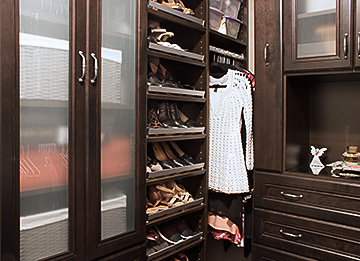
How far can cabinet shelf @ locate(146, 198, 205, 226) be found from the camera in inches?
73.3

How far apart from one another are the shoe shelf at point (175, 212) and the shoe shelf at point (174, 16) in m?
1.14

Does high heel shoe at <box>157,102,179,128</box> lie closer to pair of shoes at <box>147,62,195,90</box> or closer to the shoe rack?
the shoe rack

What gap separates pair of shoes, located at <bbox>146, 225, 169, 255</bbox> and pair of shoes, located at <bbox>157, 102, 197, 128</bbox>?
0.66m

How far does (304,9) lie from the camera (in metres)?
1.91

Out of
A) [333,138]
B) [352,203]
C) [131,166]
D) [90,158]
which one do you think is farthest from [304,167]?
[90,158]

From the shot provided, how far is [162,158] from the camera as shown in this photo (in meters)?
2.06

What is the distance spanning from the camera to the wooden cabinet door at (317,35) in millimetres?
1771

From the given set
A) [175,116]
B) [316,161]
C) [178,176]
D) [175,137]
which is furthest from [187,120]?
[316,161]

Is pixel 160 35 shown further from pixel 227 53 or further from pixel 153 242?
pixel 153 242

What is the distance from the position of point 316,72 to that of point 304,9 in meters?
0.38

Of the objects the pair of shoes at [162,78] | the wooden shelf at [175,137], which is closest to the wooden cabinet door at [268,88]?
the wooden shelf at [175,137]

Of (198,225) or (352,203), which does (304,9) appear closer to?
(352,203)

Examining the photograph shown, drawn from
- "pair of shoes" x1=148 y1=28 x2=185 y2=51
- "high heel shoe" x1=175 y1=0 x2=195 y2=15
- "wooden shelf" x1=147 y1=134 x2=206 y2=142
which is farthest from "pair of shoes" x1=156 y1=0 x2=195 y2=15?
"wooden shelf" x1=147 y1=134 x2=206 y2=142

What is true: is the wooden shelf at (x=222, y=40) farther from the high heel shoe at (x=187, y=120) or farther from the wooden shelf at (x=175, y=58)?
the high heel shoe at (x=187, y=120)
